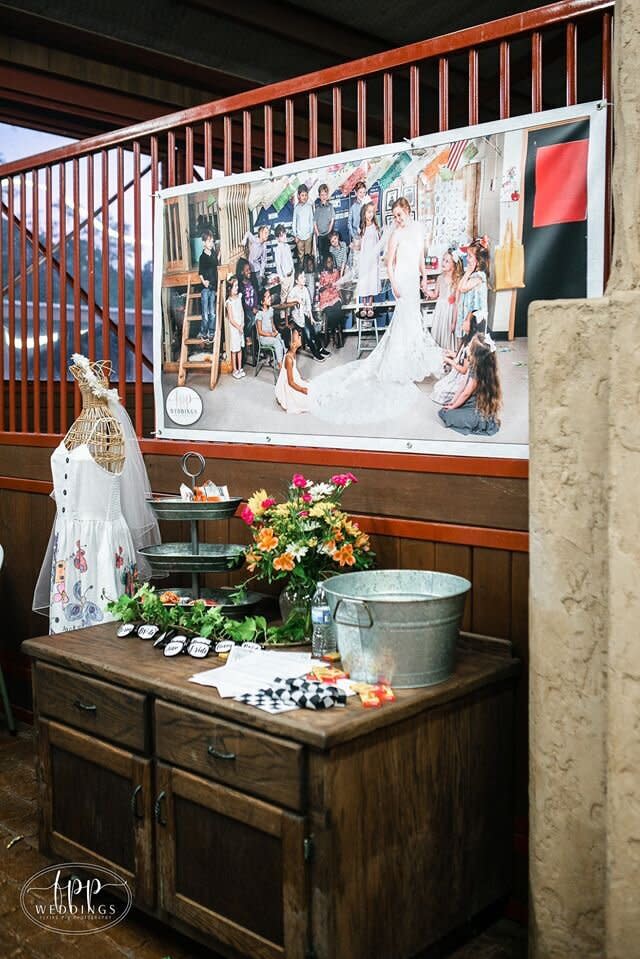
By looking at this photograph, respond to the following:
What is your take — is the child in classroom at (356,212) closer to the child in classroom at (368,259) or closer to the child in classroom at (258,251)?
the child in classroom at (368,259)

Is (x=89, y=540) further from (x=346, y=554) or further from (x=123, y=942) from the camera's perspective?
(x=123, y=942)

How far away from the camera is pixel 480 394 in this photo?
9.25 feet

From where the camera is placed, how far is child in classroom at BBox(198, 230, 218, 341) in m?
3.49

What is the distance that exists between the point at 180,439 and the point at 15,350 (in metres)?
1.52

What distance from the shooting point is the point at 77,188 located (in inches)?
164

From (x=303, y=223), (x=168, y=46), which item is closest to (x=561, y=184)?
(x=303, y=223)

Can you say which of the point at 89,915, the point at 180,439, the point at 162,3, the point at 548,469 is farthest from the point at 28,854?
the point at 162,3

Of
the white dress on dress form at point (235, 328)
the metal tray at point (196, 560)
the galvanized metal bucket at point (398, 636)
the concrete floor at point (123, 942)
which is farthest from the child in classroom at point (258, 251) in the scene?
the concrete floor at point (123, 942)

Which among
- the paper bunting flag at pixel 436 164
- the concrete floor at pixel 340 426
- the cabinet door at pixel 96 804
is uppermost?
the paper bunting flag at pixel 436 164

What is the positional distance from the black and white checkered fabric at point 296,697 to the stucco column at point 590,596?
1.56 feet

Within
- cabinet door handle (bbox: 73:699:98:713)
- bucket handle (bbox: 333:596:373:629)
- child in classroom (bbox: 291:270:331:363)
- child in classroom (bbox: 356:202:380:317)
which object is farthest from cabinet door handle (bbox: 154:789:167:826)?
child in classroom (bbox: 356:202:380:317)

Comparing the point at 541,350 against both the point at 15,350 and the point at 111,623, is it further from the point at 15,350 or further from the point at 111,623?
the point at 15,350

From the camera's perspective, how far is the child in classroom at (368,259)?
3020mm

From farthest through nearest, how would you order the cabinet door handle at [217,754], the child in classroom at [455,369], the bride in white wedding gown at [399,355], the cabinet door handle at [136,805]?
the bride in white wedding gown at [399,355]
the child in classroom at [455,369]
the cabinet door handle at [136,805]
the cabinet door handle at [217,754]
